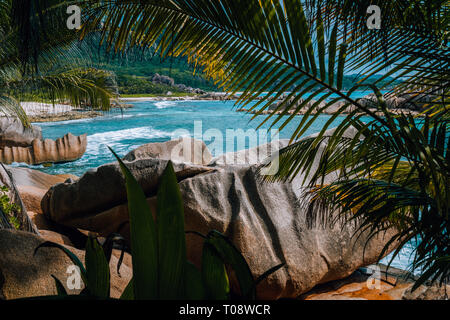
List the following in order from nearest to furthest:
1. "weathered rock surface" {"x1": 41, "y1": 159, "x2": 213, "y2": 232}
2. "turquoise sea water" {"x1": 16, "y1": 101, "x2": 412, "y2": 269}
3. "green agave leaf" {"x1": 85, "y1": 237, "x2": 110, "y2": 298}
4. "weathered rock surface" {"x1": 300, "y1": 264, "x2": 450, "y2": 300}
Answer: "green agave leaf" {"x1": 85, "y1": 237, "x2": 110, "y2": 298} < "weathered rock surface" {"x1": 300, "y1": 264, "x2": 450, "y2": 300} < "weathered rock surface" {"x1": 41, "y1": 159, "x2": 213, "y2": 232} < "turquoise sea water" {"x1": 16, "y1": 101, "x2": 412, "y2": 269}

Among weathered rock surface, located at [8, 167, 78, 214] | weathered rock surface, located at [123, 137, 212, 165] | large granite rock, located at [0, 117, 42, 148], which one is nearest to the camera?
weathered rock surface, located at [8, 167, 78, 214]

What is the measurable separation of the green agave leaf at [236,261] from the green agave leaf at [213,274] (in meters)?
0.01

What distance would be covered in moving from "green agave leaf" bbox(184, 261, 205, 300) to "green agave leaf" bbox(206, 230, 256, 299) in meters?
0.07

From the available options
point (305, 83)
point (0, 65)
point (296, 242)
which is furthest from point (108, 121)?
point (305, 83)

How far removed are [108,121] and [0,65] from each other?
69.8ft

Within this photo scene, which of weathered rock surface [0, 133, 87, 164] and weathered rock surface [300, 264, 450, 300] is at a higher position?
weathered rock surface [0, 133, 87, 164]

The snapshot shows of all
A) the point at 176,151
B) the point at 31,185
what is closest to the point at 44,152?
the point at 31,185

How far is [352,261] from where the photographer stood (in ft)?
11.3

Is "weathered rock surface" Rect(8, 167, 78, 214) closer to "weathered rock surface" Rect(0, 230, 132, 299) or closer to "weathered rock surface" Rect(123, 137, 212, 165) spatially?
"weathered rock surface" Rect(123, 137, 212, 165)

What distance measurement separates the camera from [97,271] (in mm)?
748

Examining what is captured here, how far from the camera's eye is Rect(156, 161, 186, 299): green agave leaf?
2.01ft

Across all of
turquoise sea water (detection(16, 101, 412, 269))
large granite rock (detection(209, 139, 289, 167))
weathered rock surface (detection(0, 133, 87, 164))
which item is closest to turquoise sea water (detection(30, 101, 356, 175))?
turquoise sea water (detection(16, 101, 412, 269))

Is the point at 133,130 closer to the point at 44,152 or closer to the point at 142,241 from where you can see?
the point at 44,152

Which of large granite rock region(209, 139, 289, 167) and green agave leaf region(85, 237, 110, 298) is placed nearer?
green agave leaf region(85, 237, 110, 298)
